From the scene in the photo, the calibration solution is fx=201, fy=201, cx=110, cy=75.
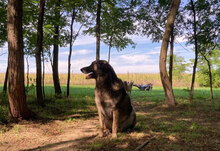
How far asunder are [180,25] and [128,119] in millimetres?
12264

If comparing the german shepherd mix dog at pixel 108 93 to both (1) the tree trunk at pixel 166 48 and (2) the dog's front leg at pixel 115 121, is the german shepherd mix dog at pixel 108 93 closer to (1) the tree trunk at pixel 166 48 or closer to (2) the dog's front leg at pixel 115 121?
(2) the dog's front leg at pixel 115 121

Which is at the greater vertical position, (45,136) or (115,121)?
(115,121)

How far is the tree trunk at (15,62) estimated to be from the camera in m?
7.52

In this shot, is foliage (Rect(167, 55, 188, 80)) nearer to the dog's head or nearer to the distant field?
the distant field

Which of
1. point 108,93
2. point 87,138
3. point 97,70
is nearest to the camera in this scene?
point 97,70

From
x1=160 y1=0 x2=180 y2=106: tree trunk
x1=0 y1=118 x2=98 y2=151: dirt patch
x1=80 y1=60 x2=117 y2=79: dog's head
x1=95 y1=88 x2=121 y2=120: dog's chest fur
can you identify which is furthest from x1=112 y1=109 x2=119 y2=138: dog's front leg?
x1=160 y1=0 x2=180 y2=106: tree trunk

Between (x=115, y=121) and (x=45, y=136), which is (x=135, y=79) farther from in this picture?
(x=115, y=121)

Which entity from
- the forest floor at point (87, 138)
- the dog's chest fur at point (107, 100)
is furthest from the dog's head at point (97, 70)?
the forest floor at point (87, 138)

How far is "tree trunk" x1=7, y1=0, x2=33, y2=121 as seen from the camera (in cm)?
752

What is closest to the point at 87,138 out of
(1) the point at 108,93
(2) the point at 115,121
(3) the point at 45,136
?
(2) the point at 115,121

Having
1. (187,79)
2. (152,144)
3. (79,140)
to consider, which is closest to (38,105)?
(79,140)

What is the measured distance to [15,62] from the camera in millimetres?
7520

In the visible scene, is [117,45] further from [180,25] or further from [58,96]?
[58,96]

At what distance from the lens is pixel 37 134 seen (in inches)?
264
